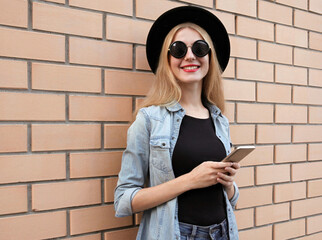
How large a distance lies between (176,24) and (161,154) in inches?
26.4

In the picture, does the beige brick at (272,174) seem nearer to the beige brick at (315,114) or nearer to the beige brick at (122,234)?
the beige brick at (315,114)

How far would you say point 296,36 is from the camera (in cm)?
234

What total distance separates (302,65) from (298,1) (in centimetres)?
47

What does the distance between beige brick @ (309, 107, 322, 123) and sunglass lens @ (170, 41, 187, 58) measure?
1383mm

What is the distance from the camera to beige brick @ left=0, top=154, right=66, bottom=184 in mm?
1396

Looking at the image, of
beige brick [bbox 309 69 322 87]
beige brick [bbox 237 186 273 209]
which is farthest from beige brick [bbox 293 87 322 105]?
beige brick [bbox 237 186 273 209]

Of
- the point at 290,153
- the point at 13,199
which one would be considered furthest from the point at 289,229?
the point at 13,199

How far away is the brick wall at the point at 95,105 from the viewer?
55.9 inches

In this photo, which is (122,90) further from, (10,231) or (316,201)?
(316,201)

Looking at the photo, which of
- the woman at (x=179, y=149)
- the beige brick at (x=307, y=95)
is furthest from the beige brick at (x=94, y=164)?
the beige brick at (x=307, y=95)

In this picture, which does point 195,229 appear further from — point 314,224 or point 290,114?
point 314,224

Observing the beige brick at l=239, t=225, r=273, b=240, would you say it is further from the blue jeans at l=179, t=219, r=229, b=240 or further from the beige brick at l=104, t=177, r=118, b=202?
the beige brick at l=104, t=177, r=118, b=202

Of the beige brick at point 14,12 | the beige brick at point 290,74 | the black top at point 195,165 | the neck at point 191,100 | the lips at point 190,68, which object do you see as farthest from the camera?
the beige brick at point 290,74

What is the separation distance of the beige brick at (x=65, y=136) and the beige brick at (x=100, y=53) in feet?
1.06
